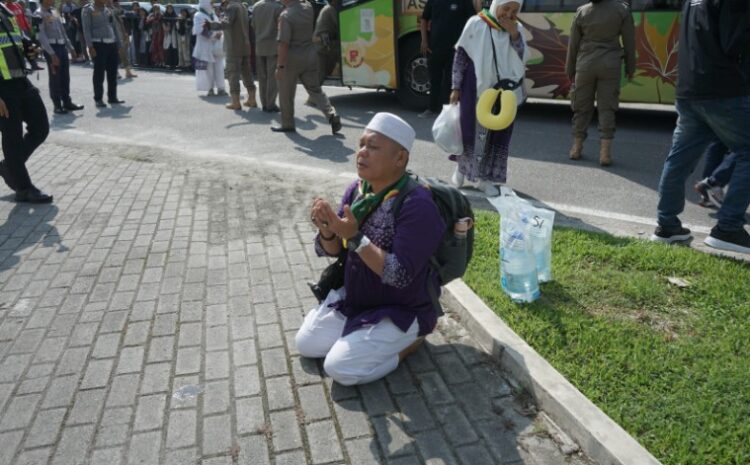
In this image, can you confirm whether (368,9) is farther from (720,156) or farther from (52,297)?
(52,297)

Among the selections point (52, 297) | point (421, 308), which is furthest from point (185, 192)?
point (421, 308)

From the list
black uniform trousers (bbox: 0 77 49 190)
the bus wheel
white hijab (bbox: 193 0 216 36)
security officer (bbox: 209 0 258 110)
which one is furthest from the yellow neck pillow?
white hijab (bbox: 193 0 216 36)

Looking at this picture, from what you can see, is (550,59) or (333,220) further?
(550,59)

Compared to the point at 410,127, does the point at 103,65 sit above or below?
above

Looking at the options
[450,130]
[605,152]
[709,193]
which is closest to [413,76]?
[605,152]

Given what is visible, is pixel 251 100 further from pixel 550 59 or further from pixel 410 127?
pixel 410 127

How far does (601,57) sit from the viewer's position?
6.41m

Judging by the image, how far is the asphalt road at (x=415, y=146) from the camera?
604 centimetres

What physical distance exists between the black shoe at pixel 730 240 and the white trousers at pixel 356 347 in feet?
8.65

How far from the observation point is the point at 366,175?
9.48ft

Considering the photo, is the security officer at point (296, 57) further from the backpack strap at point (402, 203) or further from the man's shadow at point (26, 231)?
the backpack strap at point (402, 203)

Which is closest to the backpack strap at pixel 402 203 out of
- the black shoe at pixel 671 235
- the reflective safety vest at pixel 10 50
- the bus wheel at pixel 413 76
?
the black shoe at pixel 671 235

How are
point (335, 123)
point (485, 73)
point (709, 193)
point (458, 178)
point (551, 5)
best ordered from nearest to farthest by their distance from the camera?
point (485, 73) < point (709, 193) < point (458, 178) < point (335, 123) < point (551, 5)

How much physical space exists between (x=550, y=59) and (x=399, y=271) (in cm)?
719
